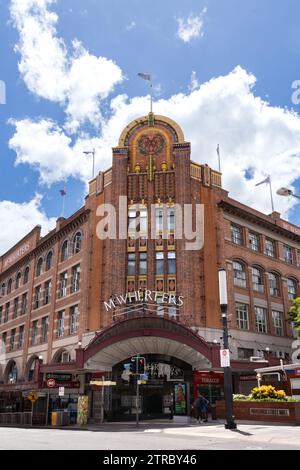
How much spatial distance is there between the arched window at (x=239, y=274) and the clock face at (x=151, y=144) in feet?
37.6

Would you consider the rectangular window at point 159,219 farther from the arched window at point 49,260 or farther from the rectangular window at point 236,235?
the arched window at point 49,260

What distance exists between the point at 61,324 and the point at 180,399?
13.9m

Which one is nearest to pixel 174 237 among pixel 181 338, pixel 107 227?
pixel 107 227

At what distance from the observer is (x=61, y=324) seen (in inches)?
1673

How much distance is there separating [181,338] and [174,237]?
8729mm

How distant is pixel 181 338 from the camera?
103ft

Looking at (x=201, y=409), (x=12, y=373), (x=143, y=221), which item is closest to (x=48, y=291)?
(x=12, y=373)

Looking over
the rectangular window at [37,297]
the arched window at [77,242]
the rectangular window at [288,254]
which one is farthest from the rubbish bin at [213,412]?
the rectangular window at [37,297]

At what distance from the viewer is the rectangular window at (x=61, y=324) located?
41.8 metres

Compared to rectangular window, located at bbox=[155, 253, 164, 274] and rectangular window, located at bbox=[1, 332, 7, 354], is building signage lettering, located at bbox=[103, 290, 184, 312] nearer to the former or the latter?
rectangular window, located at bbox=[155, 253, 164, 274]

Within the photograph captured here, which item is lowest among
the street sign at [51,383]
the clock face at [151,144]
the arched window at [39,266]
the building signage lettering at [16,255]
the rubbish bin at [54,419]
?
the rubbish bin at [54,419]

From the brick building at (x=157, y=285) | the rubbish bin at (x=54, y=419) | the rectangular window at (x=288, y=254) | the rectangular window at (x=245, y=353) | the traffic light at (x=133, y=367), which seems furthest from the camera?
the rectangular window at (x=288, y=254)

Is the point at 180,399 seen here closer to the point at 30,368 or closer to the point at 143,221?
the point at 143,221
